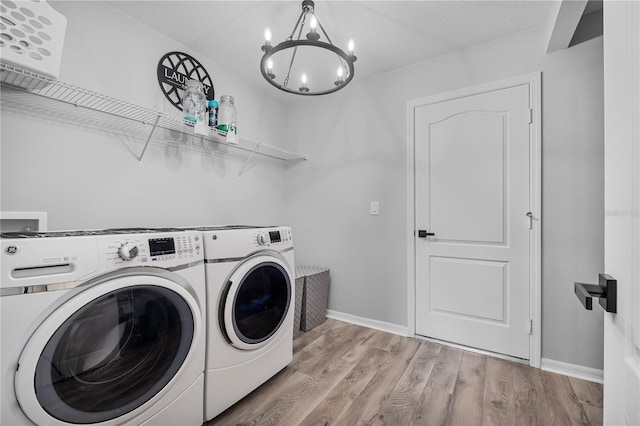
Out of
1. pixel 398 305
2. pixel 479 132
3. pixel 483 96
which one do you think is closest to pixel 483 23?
pixel 483 96

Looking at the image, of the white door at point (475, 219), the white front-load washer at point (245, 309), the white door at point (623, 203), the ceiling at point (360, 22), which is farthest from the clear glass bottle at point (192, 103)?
the white door at point (623, 203)

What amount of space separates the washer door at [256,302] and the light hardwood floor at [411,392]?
0.35 m

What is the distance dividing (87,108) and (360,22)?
5.83 ft

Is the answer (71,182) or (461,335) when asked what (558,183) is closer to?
(461,335)

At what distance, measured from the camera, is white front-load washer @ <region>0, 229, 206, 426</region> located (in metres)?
0.81

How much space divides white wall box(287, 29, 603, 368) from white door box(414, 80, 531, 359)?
0.13 meters

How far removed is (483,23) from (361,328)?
2.53 meters

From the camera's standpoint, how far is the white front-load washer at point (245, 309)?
1.35 m

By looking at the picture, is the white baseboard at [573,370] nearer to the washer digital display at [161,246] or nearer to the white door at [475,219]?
the white door at [475,219]

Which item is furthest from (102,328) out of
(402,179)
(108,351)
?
(402,179)

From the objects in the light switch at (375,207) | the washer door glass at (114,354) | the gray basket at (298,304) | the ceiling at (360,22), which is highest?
the ceiling at (360,22)

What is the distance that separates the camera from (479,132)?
2088mm

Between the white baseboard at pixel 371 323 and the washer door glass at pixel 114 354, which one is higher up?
the washer door glass at pixel 114 354

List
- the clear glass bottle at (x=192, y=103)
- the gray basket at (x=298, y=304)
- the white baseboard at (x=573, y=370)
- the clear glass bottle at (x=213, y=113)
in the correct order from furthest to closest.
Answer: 1. the gray basket at (x=298, y=304)
2. the clear glass bottle at (x=213, y=113)
3. the clear glass bottle at (x=192, y=103)
4. the white baseboard at (x=573, y=370)
